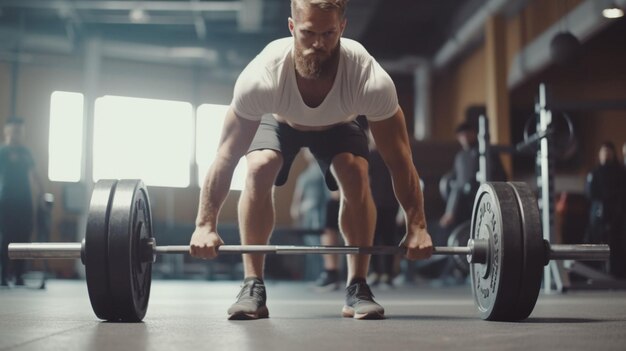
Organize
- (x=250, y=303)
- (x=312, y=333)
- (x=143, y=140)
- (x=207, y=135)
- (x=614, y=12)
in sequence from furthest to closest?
(x=207, y=135) < (x=143, y=140) < (x=614, y=12) < (x=250, y=303) < (x=312, y=333)

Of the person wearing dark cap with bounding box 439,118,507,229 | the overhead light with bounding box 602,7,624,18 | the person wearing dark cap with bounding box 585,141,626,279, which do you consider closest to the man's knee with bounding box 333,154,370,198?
the person wearing dark cap with bounding box 439,118,507,229

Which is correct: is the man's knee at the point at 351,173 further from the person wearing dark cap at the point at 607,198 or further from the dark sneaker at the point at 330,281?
the person wearing dark cap at the point at 607,198

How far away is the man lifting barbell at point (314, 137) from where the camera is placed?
1965mm

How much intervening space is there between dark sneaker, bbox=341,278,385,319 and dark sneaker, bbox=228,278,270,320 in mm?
239

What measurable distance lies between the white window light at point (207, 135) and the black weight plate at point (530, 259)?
731 centimetres

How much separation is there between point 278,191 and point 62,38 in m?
3.20

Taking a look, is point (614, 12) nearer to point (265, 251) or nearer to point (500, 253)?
point (500, 253)

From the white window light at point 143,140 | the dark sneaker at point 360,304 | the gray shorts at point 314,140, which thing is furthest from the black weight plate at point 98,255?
the white window light at point 143,140

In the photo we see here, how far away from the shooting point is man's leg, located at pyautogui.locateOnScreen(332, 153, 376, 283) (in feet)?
7.45

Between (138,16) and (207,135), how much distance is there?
2.11 metres

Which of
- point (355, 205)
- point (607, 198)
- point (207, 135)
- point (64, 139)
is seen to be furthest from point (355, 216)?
point (207, 135)

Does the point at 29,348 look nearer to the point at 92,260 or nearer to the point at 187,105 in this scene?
the point at 92,260

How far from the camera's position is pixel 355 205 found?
230 cm

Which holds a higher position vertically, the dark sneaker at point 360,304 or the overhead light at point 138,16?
the overhead light at point 138,16
